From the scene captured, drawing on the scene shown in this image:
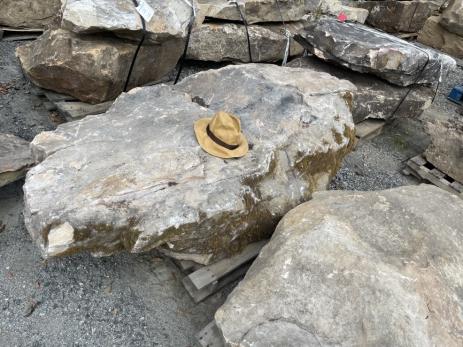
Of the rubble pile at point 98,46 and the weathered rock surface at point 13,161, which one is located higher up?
the rubble pile at point 98,46

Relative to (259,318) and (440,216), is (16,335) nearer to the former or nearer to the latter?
(259,318)

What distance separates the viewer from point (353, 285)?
1862mm

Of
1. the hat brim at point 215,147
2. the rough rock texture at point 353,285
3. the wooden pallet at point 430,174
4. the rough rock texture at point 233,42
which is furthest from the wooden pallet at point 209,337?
the rough rock texture at point 233,42

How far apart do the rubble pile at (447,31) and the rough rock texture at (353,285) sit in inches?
245

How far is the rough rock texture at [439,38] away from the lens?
24.2ft

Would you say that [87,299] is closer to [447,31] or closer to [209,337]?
[209,337]

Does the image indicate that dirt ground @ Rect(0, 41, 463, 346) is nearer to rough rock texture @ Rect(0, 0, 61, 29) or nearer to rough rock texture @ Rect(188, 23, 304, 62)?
rough rock texture @ Rect(188, 23, 304, 62)

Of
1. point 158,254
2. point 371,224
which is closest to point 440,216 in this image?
point 371,224

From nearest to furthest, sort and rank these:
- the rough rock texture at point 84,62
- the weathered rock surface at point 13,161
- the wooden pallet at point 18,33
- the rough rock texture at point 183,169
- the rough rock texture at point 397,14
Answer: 1. the rough rock texture at point 183,169
2. the weathered rock surface at point 13,161
3. the rough rock texture at point 84,62
4. the wooden pallet at point 18,33
5. the rough rock texture at point 397,14

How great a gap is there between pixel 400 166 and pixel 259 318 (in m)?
3.09

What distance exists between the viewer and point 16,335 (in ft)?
7.23

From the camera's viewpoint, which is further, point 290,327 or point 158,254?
point 158,254

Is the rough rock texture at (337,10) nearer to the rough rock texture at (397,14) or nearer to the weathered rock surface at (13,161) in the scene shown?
the rough rock texture at (397,14)

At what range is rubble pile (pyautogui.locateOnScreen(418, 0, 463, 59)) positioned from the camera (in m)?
7.00
